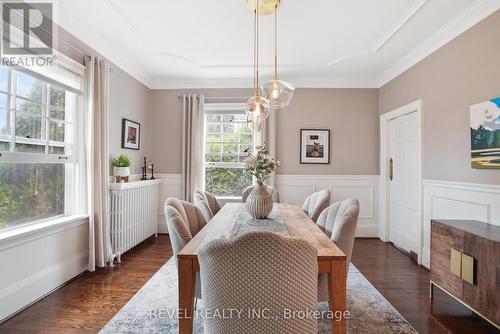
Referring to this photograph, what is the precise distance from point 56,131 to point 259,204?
218cm

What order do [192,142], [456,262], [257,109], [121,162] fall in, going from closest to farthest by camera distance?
[456,262] → [257,109] → [121,162] → [192,142]

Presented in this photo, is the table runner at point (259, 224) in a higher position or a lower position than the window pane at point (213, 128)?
lower

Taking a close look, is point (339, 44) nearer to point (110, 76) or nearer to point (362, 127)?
point (362, 127)

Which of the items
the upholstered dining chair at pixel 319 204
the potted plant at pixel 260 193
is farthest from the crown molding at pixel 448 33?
the potted plant at pixel 260 193

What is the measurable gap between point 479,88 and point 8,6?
13.0ft

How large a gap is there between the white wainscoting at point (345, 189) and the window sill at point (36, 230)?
2923 mm

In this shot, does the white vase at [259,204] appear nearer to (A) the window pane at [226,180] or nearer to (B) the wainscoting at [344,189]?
(B) the wainscoting at [344,189]

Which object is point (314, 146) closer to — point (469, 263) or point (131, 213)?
point (469, 263)

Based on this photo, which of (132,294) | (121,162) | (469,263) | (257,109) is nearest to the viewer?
(469,263)

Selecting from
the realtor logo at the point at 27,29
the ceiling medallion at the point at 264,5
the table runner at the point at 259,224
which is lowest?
the table runner at the point at 259,224

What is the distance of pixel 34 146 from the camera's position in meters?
2.43

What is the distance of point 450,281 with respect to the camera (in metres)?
2.15

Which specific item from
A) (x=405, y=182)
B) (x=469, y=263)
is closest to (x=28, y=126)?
(x=469, y=263)

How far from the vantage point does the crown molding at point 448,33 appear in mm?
2311
